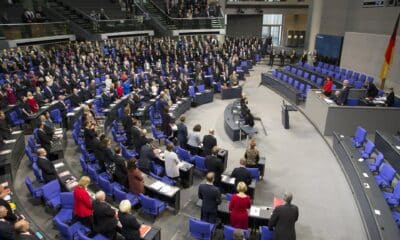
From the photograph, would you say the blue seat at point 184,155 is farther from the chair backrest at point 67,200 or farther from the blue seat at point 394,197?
the blue seat at point 394,197

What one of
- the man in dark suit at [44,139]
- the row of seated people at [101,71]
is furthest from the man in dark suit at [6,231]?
the row of seated people at [101,71]

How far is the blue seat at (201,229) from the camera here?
6312 mm

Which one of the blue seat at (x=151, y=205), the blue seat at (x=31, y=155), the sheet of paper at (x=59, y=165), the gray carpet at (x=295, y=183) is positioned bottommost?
the gray carpet at (x=295, y=183)

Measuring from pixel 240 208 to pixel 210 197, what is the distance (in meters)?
0.69

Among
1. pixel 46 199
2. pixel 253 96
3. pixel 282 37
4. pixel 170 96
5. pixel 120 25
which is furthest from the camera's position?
pixel 282 37

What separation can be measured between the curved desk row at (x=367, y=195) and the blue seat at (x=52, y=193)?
275 inches

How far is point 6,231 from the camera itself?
5.23m

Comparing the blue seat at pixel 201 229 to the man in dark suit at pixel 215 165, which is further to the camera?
the man in dark suit at pixel 215 165

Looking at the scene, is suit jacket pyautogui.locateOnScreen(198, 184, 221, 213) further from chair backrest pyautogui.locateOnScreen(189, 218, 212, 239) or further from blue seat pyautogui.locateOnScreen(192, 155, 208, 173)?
blue seat pyautogui.locateOnScreen(192, 155, 208, 173)

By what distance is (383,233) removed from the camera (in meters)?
6.32

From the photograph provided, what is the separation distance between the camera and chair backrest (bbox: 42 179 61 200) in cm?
741

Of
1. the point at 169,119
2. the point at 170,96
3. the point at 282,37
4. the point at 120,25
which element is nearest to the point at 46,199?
the point at 169,119

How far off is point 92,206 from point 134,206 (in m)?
1.87

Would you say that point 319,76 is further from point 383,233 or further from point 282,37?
point 282,37
